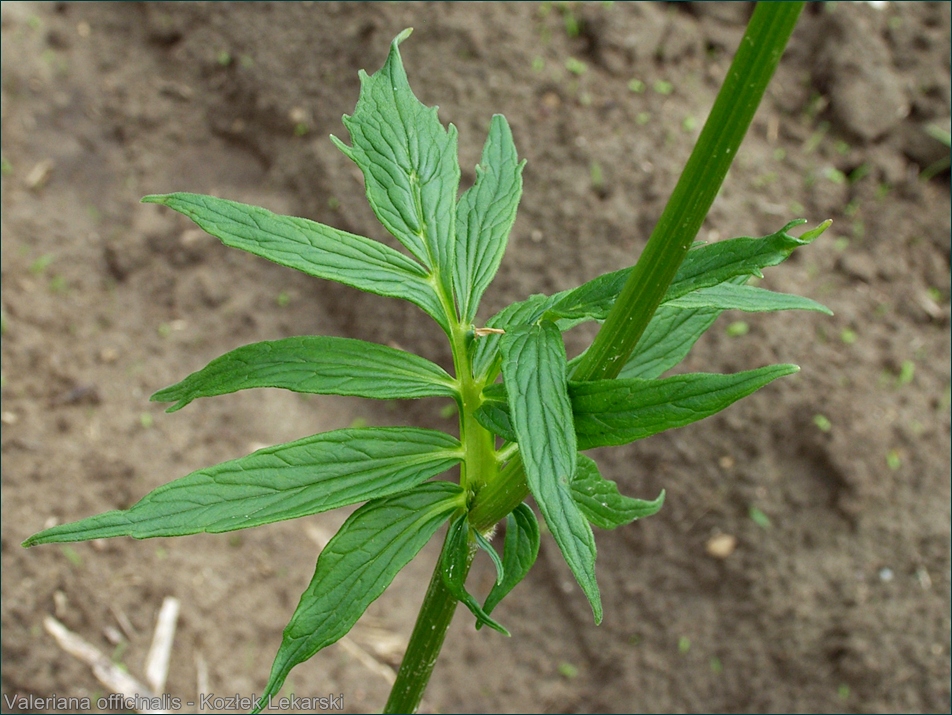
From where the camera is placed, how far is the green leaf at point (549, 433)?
951mm

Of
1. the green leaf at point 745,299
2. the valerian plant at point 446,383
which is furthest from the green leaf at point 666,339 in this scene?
the green leaf at point 745,299

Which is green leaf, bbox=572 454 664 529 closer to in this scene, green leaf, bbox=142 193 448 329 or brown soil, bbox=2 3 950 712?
green leaf, bbox=142 193 448 329

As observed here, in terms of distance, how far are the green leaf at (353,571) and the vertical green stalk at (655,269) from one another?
0.34 feet

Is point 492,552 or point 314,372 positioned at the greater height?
point 314,372

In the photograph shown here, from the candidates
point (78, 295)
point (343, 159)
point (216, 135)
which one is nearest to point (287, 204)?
point (343, 159)

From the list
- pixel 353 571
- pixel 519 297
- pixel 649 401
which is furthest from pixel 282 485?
pixel 519 297

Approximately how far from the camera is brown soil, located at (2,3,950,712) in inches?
108

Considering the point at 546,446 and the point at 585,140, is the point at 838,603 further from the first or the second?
the point at 546,446

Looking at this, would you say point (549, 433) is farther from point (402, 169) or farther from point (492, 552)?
point (402, 169)

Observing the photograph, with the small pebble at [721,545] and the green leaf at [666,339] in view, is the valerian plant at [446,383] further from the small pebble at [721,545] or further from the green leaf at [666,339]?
the small pebble at [721,545]

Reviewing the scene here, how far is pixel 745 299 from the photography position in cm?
120

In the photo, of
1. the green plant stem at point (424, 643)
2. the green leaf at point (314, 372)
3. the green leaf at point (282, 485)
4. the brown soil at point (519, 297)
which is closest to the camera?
the green leaf at point (282, 485)

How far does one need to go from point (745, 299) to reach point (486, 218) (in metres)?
0.44

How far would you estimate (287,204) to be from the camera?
354 cm
